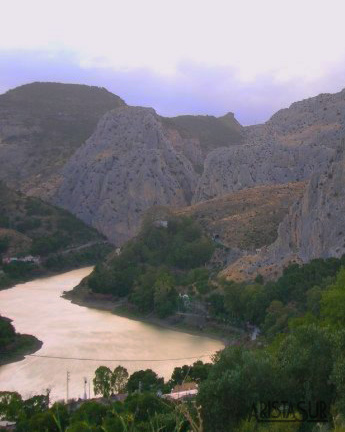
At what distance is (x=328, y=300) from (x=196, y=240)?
31493 millimetres

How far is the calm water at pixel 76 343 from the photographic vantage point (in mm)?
26766

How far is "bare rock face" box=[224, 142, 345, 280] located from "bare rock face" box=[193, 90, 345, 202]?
18495 mm

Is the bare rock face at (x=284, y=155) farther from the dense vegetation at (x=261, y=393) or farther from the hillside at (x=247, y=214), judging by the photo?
the dense vegetation at (x=261, y=393)

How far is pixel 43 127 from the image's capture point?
106 meters

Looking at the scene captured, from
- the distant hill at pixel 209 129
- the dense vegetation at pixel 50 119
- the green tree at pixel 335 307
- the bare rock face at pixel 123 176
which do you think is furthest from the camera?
the distant hill at pixel 209 129

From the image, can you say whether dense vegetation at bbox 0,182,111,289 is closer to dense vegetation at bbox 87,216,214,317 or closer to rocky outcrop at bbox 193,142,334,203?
dense vegetation at bbox 87,216,214,317

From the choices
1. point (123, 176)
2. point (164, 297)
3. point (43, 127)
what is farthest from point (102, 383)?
point (43, 127)

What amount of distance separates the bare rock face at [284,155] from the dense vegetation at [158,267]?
1383 cm

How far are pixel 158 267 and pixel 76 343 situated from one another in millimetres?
16761

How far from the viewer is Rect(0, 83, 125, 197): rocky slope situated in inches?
3765

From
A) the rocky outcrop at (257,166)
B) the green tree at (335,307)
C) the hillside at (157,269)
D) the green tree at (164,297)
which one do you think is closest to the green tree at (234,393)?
the green tree at (335,307)

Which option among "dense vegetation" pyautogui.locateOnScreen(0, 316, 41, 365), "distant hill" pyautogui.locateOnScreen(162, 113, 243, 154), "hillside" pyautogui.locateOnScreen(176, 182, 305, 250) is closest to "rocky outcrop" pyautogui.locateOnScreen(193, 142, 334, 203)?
"hillside" pyautogui.locateOnScreen(176, 182, 305, 250)

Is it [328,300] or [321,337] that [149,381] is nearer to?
[328,300]

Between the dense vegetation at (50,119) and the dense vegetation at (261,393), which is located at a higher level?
the dense vegetation at (50,119)
